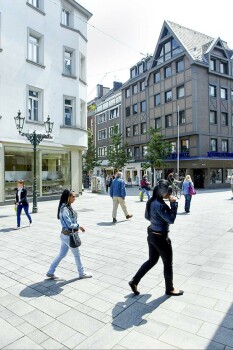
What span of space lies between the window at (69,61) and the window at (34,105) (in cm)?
319

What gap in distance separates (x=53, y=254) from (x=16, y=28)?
1501 centimetres

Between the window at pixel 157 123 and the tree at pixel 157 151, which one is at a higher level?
the window at pixel 157 123

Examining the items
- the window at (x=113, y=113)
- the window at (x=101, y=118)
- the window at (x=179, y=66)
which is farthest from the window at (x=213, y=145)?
the window at (x=101, y=118)

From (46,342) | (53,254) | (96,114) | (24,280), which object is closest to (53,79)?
(53,254)

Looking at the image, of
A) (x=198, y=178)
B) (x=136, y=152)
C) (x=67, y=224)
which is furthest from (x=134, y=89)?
(x=67, y=224)

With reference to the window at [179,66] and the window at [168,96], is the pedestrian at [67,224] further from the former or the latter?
the window at [168,96]

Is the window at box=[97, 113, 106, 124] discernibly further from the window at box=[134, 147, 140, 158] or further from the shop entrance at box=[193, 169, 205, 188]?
the shop entrance at box=[193, 169, 205, 188]

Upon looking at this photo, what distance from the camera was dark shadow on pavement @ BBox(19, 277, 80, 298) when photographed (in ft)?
14.3

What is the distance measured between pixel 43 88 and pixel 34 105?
4.10 ft

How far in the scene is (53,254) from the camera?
6.47 meters

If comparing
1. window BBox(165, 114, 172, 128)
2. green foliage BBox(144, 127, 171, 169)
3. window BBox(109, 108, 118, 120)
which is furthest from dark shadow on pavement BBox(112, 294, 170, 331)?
window BBox(109, 108, 118, 120)

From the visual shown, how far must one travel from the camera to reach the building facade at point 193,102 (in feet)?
107

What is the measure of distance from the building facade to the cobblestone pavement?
26084 mm

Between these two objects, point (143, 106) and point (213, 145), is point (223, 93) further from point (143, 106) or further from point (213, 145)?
point (143, 106)
